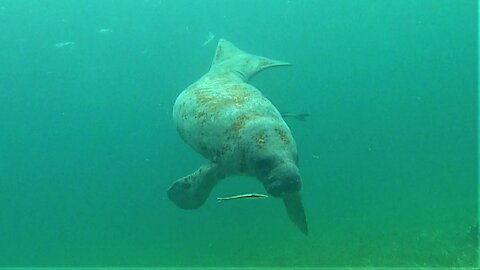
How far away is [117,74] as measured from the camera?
24953 millimetres

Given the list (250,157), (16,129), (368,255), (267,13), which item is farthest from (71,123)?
(250,157)

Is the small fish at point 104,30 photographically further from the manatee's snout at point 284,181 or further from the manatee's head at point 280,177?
the manatee's snout at point 284,181

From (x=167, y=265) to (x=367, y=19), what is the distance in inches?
1160

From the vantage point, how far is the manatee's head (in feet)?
16.3

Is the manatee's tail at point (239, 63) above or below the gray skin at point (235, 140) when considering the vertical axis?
below

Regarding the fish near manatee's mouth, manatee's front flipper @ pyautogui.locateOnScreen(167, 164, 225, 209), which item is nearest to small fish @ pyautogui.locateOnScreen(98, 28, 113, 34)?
manatee's front flipper @ pyautogui.locateOnScreen(167, 164, 225, 209)

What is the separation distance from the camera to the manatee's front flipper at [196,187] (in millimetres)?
6523

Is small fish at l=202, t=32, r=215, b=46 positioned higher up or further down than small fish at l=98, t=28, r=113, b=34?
higher up

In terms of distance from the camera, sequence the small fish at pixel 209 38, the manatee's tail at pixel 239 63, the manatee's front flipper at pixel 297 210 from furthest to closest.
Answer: the small fish at pixel 209 38, the manatee's tail at pixel 239 63, the manatee's front flipper at pixel 297 210

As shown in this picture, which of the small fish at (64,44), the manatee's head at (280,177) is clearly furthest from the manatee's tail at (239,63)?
the small fish at (64,44)

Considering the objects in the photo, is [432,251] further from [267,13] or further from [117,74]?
[267,13]

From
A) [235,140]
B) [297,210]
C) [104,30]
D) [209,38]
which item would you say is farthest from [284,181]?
[104,30]

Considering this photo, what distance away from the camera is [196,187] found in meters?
6.84

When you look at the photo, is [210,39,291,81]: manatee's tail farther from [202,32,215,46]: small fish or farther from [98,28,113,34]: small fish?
[98,28,113,34]: small fish
